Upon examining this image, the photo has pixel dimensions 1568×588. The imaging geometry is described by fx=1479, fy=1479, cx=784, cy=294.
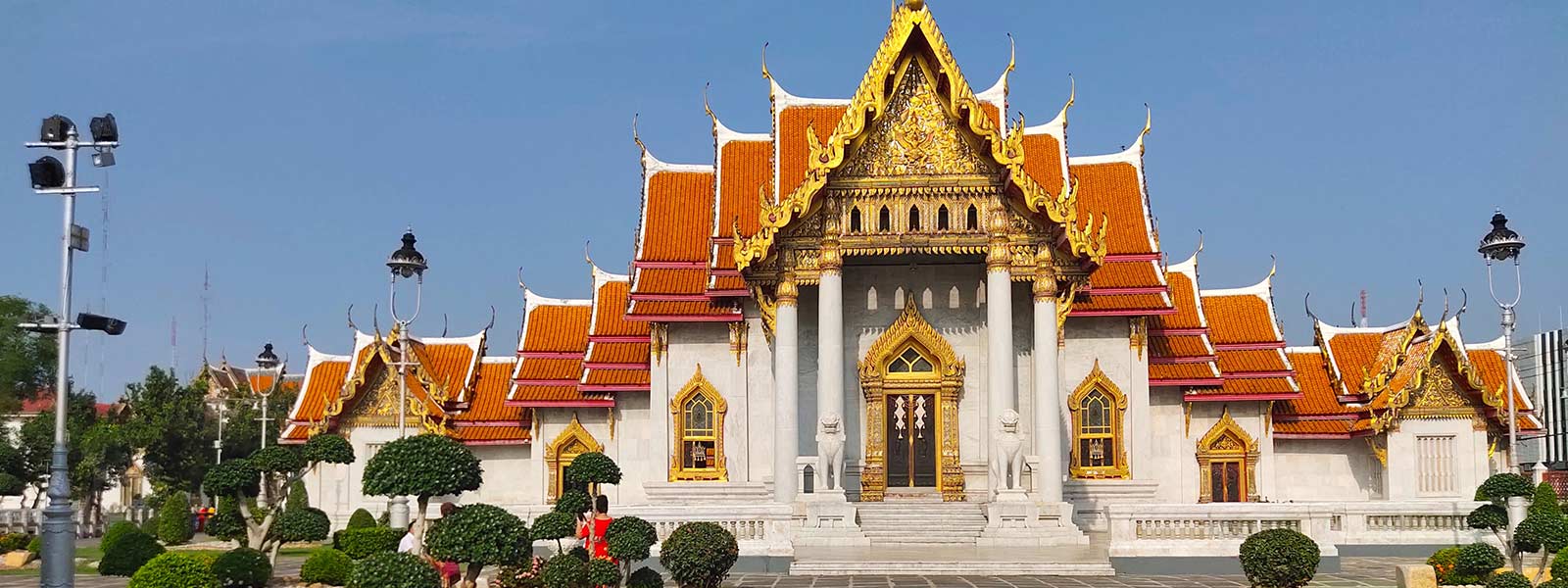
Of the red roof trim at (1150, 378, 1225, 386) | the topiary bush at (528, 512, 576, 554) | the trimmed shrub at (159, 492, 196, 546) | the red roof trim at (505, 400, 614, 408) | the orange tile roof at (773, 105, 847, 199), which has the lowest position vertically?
the trimmed shrub at (159, 492, 196, 546)

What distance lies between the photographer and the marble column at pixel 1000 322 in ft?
79.7

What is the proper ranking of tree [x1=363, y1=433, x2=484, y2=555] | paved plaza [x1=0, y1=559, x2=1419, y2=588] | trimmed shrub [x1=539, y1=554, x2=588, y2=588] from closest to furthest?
tree [x1=363, y1=433, x2=484, y2=555] → trimmed shrub [x1=539, y1=554, x2=588, y2=588] → paved plaza [x1=0, y1=559, x2=1419, y2=588]

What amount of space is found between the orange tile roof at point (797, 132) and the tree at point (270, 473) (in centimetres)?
1131

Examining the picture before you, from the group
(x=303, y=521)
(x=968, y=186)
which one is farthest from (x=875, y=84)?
(x=303, y=521)

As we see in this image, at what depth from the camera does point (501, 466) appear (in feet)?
104

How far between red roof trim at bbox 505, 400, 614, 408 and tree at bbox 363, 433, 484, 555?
15.0 metres

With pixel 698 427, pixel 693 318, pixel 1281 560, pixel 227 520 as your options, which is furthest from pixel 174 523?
pixel 1281 560

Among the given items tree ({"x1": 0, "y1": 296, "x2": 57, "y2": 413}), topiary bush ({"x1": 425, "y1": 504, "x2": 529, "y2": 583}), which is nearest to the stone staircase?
topiary bush ({"x1": 425, "y1": 504, "x2": 529, "y2": 583})

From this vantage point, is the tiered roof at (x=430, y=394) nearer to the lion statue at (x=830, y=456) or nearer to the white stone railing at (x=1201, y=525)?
the lion statue at (x=830, y=456)

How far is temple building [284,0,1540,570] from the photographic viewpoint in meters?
24.4

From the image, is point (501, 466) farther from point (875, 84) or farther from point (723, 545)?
point (723, 545)

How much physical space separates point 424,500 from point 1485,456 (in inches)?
908

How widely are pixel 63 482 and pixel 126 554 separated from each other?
6.04 meters

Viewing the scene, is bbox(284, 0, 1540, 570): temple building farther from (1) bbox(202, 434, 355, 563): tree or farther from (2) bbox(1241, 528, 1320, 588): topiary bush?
(2) bbox(1241, 528, 1320, 588): topiary bush
